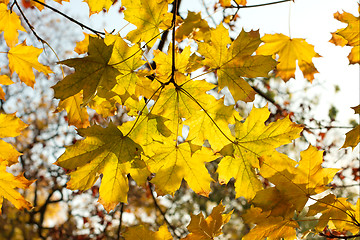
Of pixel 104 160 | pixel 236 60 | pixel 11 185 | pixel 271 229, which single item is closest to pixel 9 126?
pixel 11 185

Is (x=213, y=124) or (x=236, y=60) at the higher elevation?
(x=236, y=60)

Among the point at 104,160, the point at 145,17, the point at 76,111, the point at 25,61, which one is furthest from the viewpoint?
the point at 25,61

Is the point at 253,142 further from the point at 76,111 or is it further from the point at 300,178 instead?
the point at 76,111

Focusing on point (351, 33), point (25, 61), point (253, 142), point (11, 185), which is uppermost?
point (25, 61)

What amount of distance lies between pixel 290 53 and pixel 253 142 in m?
1.08

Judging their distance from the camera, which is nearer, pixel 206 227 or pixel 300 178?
pixel 300 178

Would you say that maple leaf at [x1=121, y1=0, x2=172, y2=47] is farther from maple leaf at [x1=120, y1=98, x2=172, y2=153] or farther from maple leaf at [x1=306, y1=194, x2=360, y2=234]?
maple leaf at [x1=306, y1=194, x2=360, y2=234]

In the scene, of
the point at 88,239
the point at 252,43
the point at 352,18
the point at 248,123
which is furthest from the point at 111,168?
the point at 88,239

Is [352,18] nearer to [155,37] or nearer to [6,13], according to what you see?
[155,37]

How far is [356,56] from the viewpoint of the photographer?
184cm

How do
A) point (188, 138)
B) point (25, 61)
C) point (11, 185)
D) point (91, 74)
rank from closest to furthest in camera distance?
point (91, 74) → point (188, 138) → point (11, 185) → point (25, 61)

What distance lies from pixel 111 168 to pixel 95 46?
515 mm

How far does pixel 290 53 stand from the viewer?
85.4 inches

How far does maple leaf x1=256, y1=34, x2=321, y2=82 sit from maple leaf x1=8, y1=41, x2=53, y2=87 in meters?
1.49
